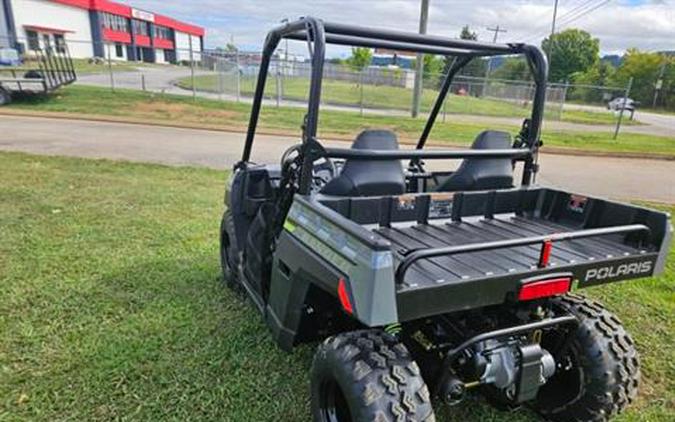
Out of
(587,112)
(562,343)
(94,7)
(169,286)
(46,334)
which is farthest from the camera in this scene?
(94,7)

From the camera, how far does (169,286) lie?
405cm

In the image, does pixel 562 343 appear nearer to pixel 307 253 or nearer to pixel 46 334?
pixel 307 253

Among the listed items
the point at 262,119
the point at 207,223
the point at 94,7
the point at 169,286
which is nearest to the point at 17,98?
the point at 262,119

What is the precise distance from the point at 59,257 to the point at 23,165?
4.71 meters

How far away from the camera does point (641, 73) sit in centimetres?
4350

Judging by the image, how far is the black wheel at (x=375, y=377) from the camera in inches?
75.4

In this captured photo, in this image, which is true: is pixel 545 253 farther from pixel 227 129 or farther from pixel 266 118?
pixel 266 118

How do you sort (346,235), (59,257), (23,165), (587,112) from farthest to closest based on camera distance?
(587,112) < (23,165) < (59,257) < (346,235)

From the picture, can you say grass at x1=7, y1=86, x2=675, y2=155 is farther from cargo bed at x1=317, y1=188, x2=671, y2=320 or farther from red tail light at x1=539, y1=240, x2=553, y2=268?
red tail light at x1=539, y1=240, x2=553, y2=268

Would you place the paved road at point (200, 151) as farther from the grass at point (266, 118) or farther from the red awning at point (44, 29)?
the red awning at point (44, 29)

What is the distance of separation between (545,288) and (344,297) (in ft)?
2.86

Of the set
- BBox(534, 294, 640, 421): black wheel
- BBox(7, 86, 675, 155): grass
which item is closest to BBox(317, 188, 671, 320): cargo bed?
BBox(534, 294, 640, 421): black wheel

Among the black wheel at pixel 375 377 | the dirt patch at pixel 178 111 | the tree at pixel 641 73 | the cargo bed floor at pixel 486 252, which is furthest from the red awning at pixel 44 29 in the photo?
the black wheel at pixel 375 377

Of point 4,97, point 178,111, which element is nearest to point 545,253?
point 178,111
